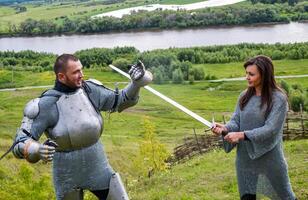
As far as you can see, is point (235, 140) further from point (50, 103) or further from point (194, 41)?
point (194, 41)

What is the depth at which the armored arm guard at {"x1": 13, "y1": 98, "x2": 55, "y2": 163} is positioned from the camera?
424 centimetres

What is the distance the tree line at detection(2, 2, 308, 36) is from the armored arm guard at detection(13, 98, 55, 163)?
74.3 m

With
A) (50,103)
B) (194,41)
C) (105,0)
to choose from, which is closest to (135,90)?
(50,103)

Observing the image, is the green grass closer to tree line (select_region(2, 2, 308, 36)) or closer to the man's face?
tree line (select_region(2, 2, 308, 36))

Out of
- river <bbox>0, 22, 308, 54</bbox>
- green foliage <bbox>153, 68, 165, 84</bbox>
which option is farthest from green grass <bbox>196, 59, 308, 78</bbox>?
river <bbox>0, 22, 308, 54</bbox>

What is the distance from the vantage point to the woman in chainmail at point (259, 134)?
4.92 meters

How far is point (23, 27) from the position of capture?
3332 inches

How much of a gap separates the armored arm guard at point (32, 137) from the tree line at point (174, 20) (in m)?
74.3

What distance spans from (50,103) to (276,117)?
76.9 inches

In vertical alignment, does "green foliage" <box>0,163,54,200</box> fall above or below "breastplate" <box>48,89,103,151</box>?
below

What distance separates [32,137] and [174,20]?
76.0 meters

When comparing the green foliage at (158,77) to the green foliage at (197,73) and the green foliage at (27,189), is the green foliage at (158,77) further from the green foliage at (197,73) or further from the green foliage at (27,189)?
the green foliage at (27,189)

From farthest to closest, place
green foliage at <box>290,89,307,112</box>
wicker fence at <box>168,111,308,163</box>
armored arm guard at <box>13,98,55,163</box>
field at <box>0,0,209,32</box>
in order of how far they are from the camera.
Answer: field at <box>0,0,209,32</box>, green foliage at <box>290,89,307,112</box>, wicker fence at <box>168,111,308,163</box>, armored arm guard at <box>13,98,55,163</box>

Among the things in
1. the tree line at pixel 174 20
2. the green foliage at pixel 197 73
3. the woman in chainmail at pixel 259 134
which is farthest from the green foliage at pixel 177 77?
the woman in chainmail at pixel 259 134
